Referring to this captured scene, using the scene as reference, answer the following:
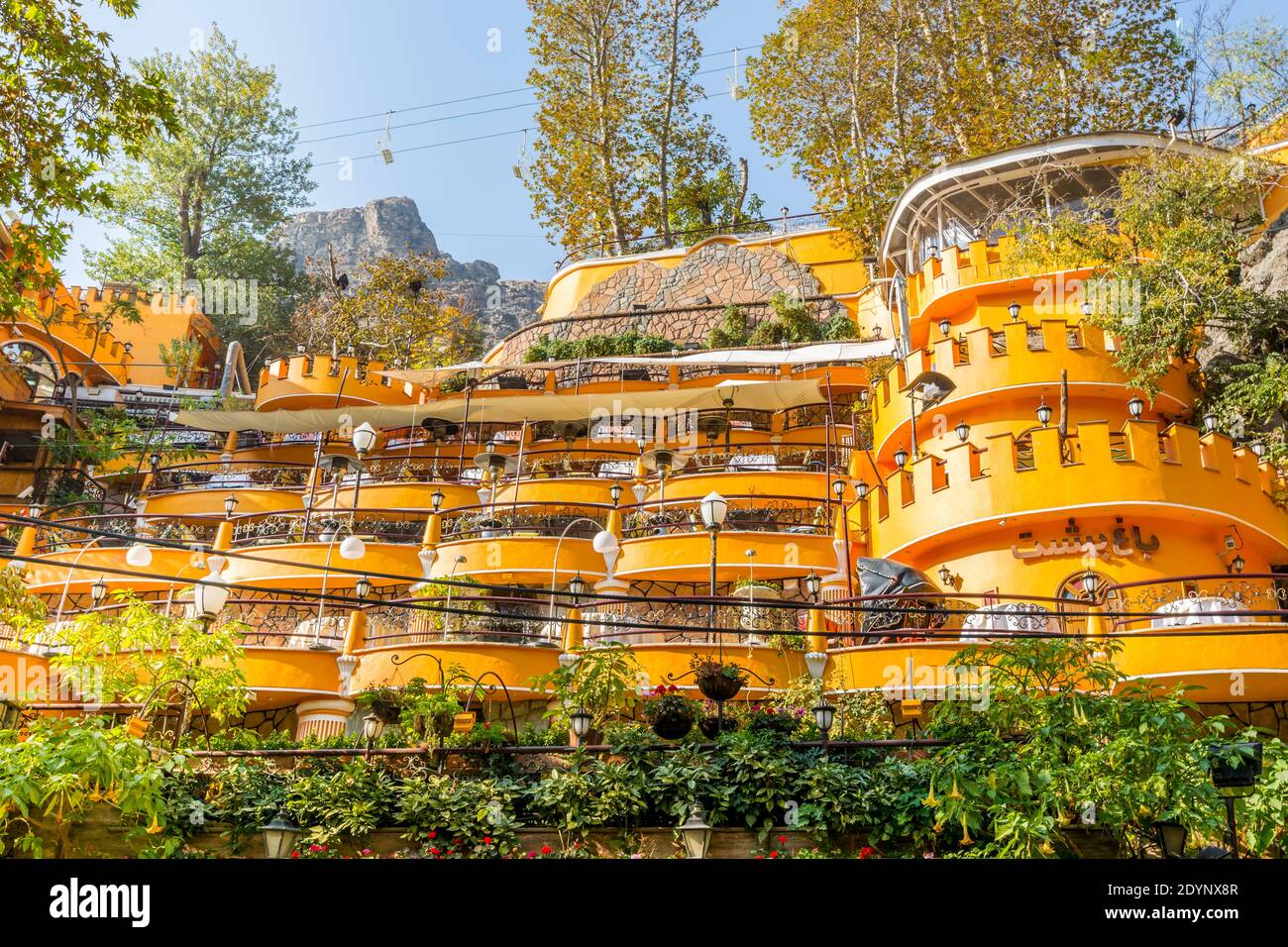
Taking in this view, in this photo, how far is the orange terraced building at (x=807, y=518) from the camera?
15820 mm

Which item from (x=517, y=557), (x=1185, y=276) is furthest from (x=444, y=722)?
(x=1185, y=276)

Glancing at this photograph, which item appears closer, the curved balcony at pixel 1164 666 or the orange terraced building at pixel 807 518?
the curved balcony at pixel 1164 666

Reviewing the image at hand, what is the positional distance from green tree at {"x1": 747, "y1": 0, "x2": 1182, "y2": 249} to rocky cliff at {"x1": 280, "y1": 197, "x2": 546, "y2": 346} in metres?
34.0

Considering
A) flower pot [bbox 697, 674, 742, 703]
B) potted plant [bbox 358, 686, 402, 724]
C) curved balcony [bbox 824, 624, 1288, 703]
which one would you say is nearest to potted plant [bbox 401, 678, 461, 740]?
potted plant [bbox 358, 686, 402, 724]

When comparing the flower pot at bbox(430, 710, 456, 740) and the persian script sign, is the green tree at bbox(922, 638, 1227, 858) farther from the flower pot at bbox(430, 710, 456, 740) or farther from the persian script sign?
the persian script sign

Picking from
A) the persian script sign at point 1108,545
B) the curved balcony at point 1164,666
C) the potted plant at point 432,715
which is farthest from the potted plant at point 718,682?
the persian script sign at point 1108,545

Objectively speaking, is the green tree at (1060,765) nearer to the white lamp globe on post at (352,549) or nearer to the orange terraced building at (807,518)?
the orange terraced building at (807,518)

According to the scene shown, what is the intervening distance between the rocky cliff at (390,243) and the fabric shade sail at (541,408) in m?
40.0

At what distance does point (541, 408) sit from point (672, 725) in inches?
549

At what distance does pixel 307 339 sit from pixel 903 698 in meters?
30.1

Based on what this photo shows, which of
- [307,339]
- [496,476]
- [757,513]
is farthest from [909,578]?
[307,339]

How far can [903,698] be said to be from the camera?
50.2ft

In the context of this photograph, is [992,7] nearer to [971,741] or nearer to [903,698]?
[903,698]
